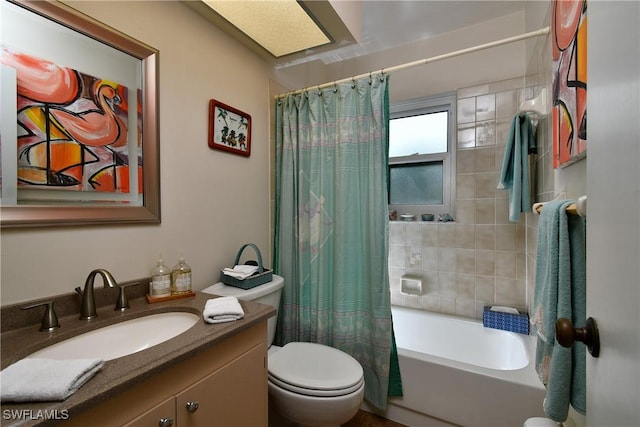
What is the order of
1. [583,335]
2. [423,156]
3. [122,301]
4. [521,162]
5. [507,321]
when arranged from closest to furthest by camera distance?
1. [583,335]
2. [122,301]
3. [521,162]
4. [507,321]
5. [423,156]

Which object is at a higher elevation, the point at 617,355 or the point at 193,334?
the point at 617,355

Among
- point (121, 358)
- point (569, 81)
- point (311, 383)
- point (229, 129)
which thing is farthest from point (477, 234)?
point (121, 358)

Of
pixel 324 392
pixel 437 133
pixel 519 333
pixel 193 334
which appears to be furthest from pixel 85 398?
pixel 437 133

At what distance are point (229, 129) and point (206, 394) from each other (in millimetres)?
1336

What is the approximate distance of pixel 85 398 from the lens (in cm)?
56

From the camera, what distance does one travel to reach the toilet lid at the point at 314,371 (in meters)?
1.21

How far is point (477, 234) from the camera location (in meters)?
2.05

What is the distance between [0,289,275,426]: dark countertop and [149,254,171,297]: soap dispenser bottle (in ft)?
0.18

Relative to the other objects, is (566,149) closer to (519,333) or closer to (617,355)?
(617,355)

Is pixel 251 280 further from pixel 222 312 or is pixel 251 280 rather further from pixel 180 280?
pixel 222 312

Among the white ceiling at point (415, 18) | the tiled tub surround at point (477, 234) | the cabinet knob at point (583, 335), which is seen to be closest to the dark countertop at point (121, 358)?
the cabinet knob at point (583, 335)

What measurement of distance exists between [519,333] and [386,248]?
3.63 ft

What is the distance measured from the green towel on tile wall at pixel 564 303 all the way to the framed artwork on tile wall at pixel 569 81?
0.24 metres

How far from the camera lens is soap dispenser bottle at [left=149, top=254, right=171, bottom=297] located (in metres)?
1.19
